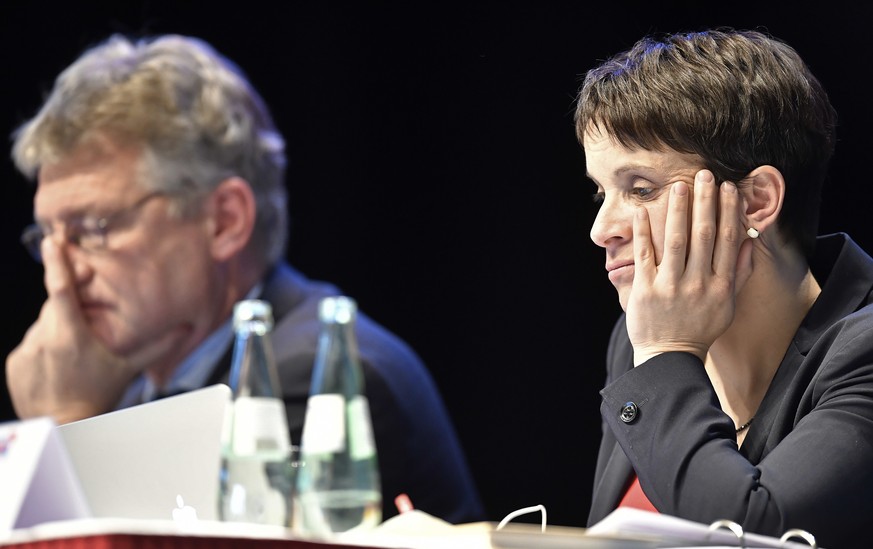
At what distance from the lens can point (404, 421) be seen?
2834mm

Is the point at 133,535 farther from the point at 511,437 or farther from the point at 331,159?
the point at 331,159

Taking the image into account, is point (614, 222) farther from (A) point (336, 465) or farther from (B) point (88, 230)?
(B) point (88, 230)

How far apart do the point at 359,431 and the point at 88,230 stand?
87.9 inches

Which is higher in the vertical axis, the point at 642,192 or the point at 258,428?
the point at 642,192

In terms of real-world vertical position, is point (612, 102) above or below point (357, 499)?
above

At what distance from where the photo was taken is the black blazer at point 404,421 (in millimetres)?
2795

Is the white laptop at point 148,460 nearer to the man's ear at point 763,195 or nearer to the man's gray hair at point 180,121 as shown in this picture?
the man's ear at point 763,195

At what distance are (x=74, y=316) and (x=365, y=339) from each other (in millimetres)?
941

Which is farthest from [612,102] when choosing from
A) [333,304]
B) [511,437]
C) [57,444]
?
[511,437]

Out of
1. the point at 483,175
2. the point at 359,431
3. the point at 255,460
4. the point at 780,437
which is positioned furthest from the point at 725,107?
the point at 483,175

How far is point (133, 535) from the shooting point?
2.79ft

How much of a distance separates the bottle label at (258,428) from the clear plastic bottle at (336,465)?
31 mm

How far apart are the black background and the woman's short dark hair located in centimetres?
61

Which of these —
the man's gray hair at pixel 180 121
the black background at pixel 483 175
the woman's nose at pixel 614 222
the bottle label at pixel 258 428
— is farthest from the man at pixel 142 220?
the bottle label at pixel 258 428
